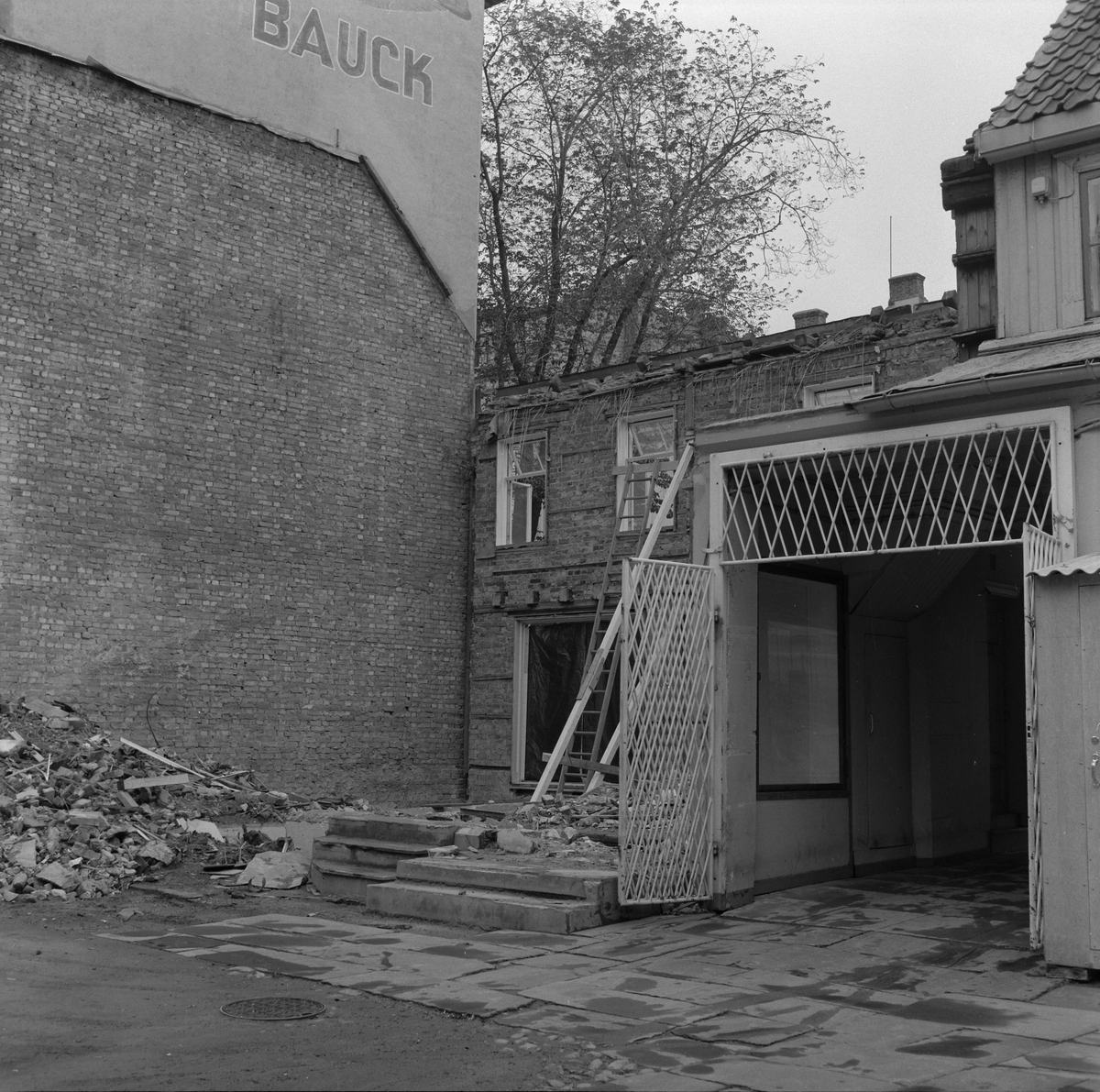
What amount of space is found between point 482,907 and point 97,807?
5.30 metres

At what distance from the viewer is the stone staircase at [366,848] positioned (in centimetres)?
1063

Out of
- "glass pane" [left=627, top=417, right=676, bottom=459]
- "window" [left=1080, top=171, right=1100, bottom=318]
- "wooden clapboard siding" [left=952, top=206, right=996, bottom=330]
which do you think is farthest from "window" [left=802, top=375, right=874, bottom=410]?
"window" [left=1080, top=171, right=1100, bottom=318]

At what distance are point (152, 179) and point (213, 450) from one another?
3.56 m

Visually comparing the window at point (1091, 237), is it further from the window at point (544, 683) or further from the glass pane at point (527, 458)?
the glass pane at point (527, 458)

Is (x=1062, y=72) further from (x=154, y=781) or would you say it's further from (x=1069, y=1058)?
(x=154, y=781)

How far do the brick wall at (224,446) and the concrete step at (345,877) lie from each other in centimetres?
532

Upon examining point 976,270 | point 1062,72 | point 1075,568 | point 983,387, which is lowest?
point 1075,568

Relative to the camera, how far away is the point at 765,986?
23.1 feet

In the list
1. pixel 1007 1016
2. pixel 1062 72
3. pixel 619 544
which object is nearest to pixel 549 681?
pixel 619 544

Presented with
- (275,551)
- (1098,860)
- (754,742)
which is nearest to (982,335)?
(754,742)

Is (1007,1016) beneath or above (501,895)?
beneath

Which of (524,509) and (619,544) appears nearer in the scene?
(619,544)

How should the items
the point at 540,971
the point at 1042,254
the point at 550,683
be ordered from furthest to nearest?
the point at 550,683 < the point at 1042,254 < the point at 540,971

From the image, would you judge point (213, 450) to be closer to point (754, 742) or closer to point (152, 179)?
point (152, 179)
